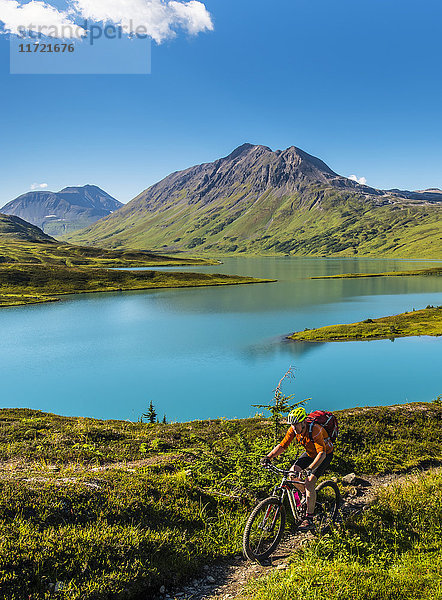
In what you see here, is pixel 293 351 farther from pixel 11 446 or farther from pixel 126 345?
pixel 11 446

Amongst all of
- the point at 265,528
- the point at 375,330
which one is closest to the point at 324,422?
the point at 265,528

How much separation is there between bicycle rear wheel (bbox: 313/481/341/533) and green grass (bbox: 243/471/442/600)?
55 centimetres

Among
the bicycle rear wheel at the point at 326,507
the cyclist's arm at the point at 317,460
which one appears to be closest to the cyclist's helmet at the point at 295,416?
the cyclist's arm at the point at 317,460

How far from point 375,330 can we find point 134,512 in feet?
240

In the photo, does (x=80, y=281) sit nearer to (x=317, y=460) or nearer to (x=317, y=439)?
(x=317, y=439)

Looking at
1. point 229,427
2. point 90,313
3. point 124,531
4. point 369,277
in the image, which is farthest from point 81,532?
point 369,277

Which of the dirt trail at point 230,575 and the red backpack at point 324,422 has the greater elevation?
the red backpack at point 324,422

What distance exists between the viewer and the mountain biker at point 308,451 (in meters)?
10.3

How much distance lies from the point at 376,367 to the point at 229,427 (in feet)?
127

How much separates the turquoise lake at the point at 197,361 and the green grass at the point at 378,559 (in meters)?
28.0

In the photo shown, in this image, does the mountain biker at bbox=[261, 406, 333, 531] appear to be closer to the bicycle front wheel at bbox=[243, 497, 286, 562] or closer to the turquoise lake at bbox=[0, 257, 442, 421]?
the bicycle front wheel at bbox=[243, 497, 286, 562]

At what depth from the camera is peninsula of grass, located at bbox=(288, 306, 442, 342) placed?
7162 centimetres

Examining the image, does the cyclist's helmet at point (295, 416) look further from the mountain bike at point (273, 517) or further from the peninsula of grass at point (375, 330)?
the peninsula of grass at point (375, 330)

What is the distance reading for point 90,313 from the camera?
356 ft
